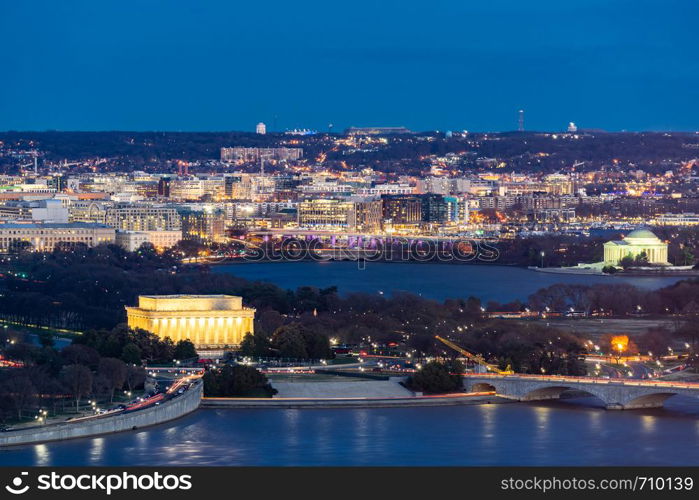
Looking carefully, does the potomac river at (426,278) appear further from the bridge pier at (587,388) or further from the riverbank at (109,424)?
the riverbank at (109,424)

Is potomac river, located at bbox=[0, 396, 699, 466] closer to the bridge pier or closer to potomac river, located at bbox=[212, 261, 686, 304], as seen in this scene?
the bridge pier

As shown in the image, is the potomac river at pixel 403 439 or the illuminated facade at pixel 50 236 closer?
the potomac river at pixel 403 439

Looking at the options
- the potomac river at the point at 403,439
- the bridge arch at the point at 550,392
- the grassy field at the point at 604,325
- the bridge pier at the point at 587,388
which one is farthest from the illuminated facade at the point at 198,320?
the bridge arch at the point at 550,392

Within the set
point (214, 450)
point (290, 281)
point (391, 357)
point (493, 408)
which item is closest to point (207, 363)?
point (391, 357)

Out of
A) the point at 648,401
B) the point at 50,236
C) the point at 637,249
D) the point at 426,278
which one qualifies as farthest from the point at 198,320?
the point at 637,249

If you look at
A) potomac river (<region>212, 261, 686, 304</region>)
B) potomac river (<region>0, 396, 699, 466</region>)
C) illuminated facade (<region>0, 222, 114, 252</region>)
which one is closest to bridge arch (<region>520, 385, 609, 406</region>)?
potomac river (<region>0, 396, 699, 466</region>)

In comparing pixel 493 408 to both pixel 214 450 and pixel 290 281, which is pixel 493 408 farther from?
pixel 290 281

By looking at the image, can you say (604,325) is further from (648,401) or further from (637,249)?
(637,249)
